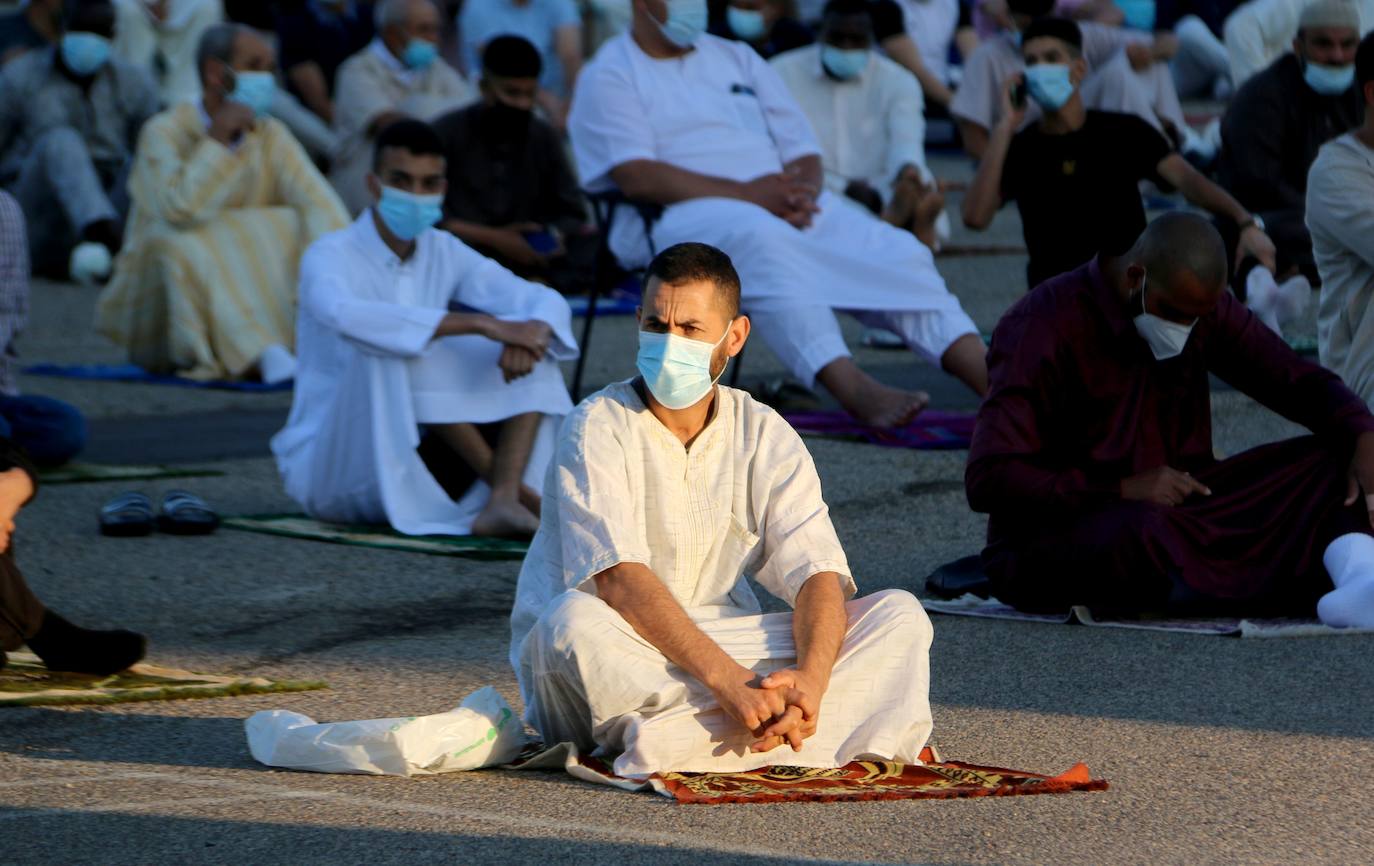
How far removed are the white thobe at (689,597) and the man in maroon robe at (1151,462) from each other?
1.27 meters

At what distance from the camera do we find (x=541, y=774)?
4082mm

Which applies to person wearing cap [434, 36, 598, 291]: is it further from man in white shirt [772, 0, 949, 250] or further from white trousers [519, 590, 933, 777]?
white trousers [519, 590, 933, 777]

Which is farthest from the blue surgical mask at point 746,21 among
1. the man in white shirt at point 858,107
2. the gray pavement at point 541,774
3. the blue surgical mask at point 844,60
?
the gray pavement at point 541,774

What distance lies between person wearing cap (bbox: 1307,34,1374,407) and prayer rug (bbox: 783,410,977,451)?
1.62m

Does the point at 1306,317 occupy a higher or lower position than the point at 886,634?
lower

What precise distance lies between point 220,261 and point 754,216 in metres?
2.89

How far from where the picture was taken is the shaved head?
17.2 feet

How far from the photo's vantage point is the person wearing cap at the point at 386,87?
1228 centimetres

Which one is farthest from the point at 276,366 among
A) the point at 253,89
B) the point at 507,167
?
the point at 507,167

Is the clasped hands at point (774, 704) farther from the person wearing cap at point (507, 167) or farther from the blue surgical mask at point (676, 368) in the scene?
the person wearing cap at point (507, 167)

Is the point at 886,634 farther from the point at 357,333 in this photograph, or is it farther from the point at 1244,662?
the point at 357,333

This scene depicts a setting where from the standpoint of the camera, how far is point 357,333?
6438mm

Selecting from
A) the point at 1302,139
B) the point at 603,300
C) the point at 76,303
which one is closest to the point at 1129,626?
the point at 1302,139

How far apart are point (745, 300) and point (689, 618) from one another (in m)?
4.19
